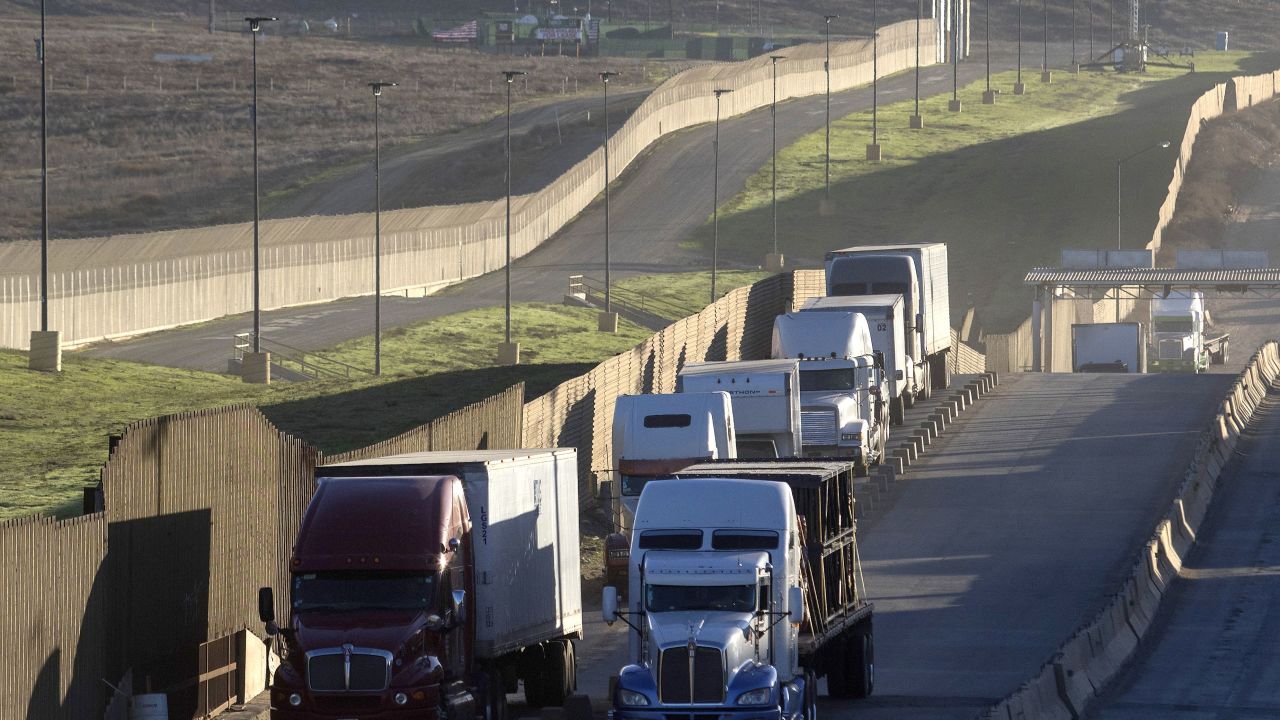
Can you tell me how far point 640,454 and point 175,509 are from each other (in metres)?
15.4

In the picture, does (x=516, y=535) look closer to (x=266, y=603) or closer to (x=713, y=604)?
(x=713, y=604)

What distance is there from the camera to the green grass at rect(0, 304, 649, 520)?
145 ft

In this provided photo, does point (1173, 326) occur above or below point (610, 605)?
above

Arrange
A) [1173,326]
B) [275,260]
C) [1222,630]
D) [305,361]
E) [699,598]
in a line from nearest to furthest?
1. [699,598]
2. [1222,630]
3. [305,361]
4. [275,260]
5. [1173,326]

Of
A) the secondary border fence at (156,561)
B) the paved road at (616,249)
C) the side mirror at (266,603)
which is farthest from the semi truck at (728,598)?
the paved road at (616,249)

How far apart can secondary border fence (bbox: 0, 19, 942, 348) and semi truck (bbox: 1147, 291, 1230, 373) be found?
34.0 metres

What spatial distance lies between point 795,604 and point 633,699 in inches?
92.6

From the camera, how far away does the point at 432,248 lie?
96.1 metres

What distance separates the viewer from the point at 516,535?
2453 cm

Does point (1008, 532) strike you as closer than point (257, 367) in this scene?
Yes

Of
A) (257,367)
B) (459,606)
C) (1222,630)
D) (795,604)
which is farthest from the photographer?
(257,367)

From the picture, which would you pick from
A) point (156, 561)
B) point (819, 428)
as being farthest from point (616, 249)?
point (156, 561)

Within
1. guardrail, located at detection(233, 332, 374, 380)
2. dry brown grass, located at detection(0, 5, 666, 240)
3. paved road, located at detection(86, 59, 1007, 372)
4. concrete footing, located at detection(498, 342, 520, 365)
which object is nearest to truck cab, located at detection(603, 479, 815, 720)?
guardrail, located at detection(233, 332, 374, 380)

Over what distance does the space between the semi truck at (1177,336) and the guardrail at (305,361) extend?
3723cm
